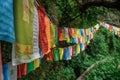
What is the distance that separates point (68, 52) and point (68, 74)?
2.30 m

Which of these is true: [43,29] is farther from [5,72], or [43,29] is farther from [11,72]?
[5,72]

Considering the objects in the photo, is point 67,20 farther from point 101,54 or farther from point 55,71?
point 101,54

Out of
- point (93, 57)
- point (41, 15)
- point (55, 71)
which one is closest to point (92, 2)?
point (55, 71)

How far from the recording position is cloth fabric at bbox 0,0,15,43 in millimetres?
3152

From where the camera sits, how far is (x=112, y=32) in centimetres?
1991

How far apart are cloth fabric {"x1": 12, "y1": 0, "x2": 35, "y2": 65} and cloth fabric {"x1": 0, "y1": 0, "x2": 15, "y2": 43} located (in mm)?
255

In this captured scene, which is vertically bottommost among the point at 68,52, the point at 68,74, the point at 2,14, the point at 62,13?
the point at 68,74

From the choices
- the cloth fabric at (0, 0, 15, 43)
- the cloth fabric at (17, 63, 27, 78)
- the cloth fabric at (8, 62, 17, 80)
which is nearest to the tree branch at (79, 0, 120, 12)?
the cloth fabric at (17, 63, 27, 78)

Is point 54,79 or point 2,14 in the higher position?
point 2,14

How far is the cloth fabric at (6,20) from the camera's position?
315 cm

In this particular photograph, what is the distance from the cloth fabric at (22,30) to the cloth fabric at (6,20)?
0.84ft

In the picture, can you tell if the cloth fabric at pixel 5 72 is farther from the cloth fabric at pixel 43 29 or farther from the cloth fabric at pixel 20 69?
the cloth fabric at pixel 43 29

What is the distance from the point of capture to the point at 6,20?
330cm

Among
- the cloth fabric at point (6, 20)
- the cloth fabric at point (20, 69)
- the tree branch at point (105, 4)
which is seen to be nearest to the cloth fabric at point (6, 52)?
the cloth fabric at point (20, 69)
